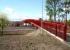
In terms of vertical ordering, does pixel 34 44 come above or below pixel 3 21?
below

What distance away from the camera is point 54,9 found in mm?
36812

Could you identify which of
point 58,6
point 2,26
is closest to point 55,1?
point 58,6

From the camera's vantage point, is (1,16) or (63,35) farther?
(1,16)

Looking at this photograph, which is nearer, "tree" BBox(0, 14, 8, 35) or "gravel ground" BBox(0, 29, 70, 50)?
"gravel ground" BBox(0, 29, 70, 50)

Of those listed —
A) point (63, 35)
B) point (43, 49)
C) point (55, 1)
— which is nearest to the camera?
point (43, 49)

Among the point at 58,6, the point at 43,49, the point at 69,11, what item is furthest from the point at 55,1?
the point at 43,49

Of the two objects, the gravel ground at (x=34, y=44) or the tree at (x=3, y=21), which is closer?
the gravel ground at (x=34, y=44)

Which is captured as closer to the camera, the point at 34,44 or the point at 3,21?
the point at 34,44

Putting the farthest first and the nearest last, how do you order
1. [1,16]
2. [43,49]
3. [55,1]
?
[1,16] → [55,1] → [43,49]

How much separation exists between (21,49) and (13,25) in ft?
119

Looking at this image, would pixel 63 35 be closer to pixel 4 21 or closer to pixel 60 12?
pixel 60 12

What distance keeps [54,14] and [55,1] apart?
3026mm

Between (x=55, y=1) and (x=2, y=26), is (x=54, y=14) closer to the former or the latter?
(x=55, y=1)

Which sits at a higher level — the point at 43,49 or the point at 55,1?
the point at 55,1
